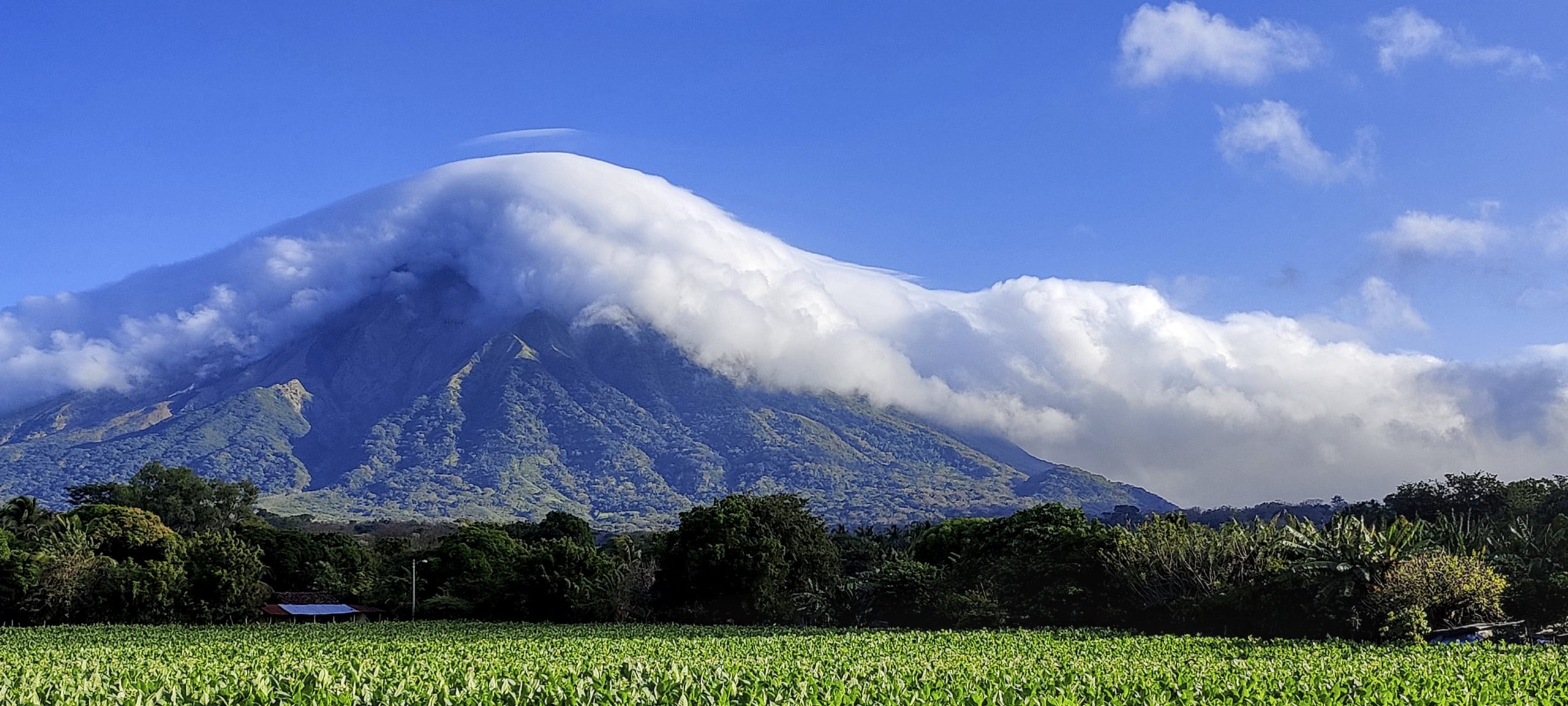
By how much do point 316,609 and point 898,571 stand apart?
31.3 m

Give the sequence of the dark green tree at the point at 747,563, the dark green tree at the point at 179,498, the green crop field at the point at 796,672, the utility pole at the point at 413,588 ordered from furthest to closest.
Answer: the dark green tree at the point at 179,498, the utility pole at the point at 413,588, the dark green tree at the point at 747,563, the green crop field at the point at 796,672

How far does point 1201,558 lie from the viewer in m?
35.9

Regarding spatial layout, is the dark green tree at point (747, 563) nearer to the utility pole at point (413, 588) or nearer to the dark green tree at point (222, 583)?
the utility pole at point (413, 588)

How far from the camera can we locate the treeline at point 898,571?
3005 cm

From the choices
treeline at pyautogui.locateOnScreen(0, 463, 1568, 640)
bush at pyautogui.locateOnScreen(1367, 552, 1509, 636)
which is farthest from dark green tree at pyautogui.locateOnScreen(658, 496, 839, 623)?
bush at pyautogui.locateOnScreen(1367, 552, 1509, 636)

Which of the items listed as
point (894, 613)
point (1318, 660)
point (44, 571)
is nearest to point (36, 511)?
point (44, 571)

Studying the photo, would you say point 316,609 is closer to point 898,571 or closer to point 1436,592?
point 898,571

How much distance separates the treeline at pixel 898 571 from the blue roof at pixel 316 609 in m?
1.86

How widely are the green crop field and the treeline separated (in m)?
6.01

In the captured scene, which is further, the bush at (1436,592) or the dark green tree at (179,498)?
the dark green tree at (179,498)

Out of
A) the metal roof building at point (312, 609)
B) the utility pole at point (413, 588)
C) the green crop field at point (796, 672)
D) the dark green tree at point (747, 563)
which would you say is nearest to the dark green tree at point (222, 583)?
the metal roof building at point (312, 609)

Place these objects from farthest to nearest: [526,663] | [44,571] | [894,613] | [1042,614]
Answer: [44,571], [894,613], [1042,614], [526,663]

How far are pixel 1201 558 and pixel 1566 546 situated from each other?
36.2 feet

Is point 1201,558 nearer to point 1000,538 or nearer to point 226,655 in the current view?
point 1000,538
